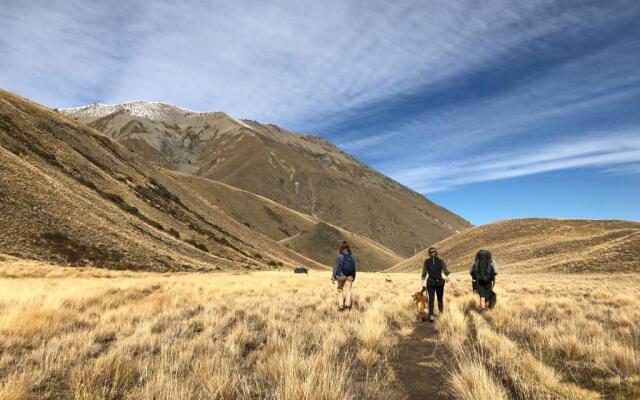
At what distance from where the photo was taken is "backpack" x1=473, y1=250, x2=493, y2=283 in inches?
502

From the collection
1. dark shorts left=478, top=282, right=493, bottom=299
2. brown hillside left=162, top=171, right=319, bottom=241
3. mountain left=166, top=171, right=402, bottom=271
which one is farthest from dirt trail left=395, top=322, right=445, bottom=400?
brown hillside left=162, top=171, right=319, bottom=241

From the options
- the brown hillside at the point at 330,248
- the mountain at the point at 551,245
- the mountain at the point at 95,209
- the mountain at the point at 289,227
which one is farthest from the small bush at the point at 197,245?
the brown hillside at the point at 330,248

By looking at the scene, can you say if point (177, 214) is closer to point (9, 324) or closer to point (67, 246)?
point (67, 246)

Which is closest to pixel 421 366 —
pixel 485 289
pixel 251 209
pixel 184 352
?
pixel 184 352

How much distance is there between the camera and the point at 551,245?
190 ft

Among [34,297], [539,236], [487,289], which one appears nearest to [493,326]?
[487,289]

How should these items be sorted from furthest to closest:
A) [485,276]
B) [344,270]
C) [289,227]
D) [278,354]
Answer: [289,227]
[344,270]
[485,276]
[278,354]

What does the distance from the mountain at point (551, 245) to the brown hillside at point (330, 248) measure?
4062 centimetres

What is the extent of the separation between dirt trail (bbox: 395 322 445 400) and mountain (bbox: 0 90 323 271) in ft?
114

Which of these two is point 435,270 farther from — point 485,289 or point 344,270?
point 344,270

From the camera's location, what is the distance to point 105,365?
5.52m

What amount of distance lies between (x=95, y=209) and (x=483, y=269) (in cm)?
4552

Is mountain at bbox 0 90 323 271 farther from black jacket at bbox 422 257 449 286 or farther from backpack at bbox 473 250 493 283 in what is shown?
backpack at bbox 473 250 493 283

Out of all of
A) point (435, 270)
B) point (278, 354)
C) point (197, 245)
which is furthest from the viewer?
point (197, 245)
